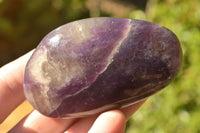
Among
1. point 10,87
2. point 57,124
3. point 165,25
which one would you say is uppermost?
point 10,87

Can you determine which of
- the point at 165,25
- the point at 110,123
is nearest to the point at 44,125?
the point at 110,123

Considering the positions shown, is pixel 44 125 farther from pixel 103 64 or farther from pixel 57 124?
pixel 103 64

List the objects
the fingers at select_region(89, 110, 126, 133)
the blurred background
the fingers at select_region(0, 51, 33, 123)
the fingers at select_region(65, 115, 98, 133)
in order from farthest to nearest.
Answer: the blurred background
the fingers at select_region(0, 51, 33, 123)
the fingers at select_region(65, 115, 98, 133)
the fingers at select_region(89, 110, 126, 133)

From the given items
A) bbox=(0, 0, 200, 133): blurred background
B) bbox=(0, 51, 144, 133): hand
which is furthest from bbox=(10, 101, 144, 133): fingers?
bbox=(0, 0, 200, 133): blurred background

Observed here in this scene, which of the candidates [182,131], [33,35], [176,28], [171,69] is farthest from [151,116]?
[33,35]

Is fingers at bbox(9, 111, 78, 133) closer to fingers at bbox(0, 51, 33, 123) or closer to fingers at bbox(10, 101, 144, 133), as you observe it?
fingers at bbox(10, 101, 144, 133)

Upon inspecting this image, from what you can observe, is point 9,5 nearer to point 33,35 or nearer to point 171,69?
point 33,35
